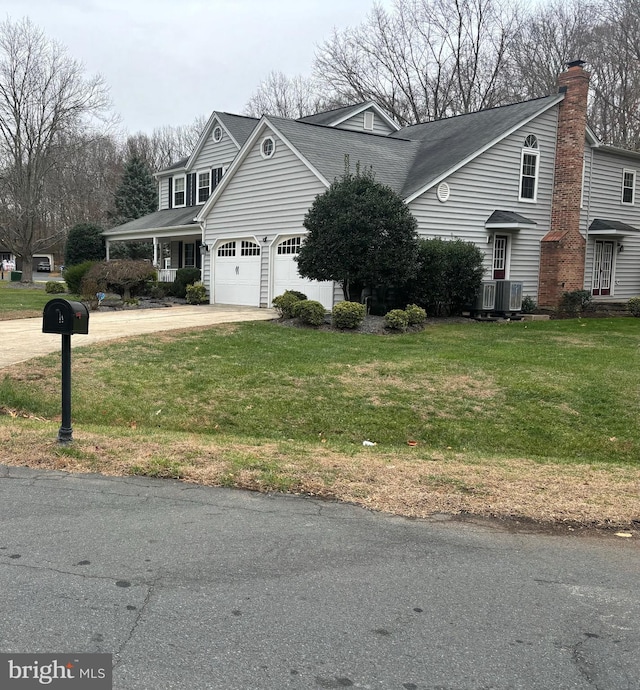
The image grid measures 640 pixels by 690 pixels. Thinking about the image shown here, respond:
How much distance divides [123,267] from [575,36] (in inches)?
1168

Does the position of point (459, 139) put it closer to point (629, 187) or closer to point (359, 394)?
point (629, 187)

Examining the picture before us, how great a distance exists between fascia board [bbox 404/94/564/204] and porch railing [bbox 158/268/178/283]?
40.3 feet

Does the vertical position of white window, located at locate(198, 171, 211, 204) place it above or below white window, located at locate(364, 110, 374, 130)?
below

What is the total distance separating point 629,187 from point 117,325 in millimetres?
20085

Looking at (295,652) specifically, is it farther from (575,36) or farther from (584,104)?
(575,36)

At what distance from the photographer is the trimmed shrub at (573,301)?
2127 cm

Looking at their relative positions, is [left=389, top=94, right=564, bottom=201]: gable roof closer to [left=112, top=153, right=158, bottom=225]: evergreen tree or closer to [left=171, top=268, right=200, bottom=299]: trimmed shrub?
[left=171, top=268, right=200, bottom=299]: trimmed shrub

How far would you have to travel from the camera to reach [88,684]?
2.80 m

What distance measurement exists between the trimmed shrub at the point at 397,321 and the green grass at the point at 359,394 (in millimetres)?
2370

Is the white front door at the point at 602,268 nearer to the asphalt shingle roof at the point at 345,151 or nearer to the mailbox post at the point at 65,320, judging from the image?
the asphalt shingle roof at the point at 345,151

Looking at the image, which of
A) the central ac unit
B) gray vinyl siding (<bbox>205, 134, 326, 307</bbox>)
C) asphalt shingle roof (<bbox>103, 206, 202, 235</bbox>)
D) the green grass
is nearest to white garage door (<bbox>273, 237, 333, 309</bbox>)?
gray vinyl siding (<bbox>205, 134, 326, 307</bbox>)

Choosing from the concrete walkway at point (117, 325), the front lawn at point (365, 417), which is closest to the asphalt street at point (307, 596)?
the front lawn at point (365, 417)

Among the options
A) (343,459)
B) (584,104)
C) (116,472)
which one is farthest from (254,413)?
(584,104)

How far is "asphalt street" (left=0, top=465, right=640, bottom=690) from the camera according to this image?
9.70ft
